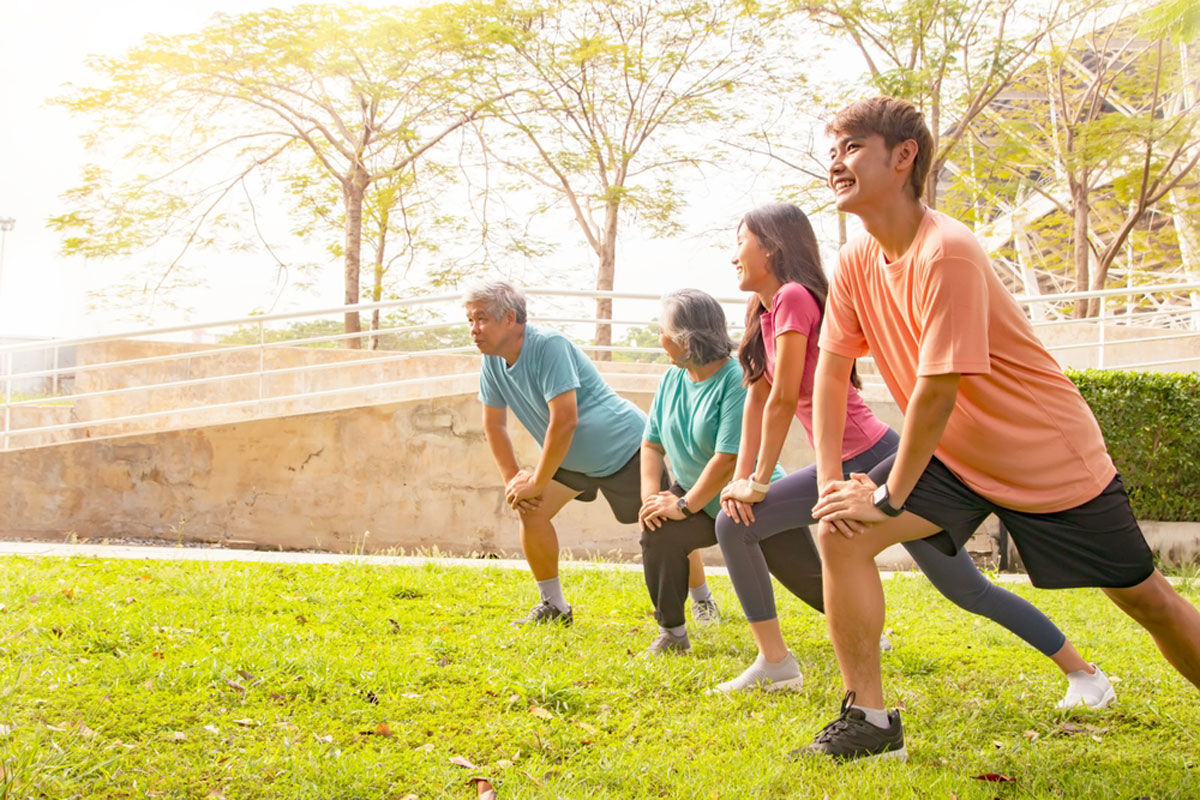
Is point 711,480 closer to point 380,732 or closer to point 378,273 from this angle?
point 380,732

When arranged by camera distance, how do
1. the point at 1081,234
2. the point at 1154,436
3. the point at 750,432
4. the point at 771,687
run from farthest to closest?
the point at 1081,234
the point at 1154,436
the point at 750,432
the point at 771,687

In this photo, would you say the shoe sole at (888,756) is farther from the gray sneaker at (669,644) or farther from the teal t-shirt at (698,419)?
the gray sneaker at (669,644)

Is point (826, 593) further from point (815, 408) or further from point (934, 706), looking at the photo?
point (934, 706)

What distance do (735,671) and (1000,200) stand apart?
766 inches

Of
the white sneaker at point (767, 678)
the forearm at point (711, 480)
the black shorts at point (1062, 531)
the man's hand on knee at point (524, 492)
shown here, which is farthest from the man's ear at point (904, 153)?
the man's hand on knee at point (524, 492)

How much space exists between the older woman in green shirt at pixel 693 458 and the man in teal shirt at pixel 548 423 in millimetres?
406

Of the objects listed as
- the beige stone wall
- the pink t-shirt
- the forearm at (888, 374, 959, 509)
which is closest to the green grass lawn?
the forearm at (888, 374, 959, 509)

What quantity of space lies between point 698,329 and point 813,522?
955 millimetres

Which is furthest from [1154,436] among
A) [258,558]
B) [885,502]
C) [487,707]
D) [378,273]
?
[378,273]

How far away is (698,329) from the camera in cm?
401

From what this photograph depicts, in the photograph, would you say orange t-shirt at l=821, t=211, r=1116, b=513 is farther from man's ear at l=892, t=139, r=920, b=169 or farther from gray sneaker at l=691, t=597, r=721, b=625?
gray sneaker at l=691, t=597, r=721, b=625

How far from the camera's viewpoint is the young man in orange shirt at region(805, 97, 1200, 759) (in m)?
2.58

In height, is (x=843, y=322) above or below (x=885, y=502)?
above

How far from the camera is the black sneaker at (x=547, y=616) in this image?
4.70 m
